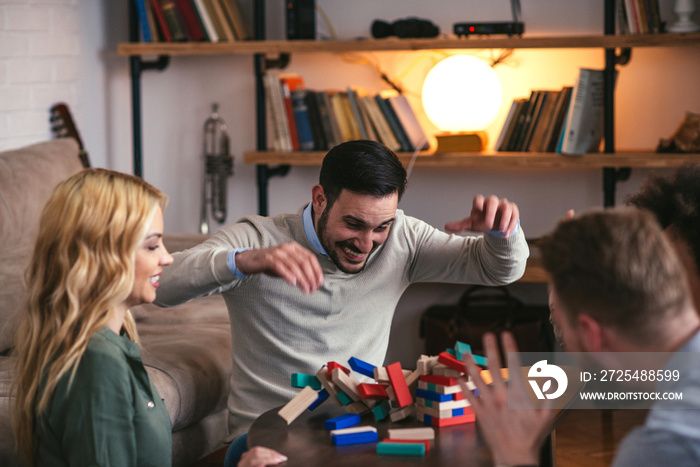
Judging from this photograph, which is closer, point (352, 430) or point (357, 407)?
point (352, 430)

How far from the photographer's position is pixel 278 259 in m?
1.34

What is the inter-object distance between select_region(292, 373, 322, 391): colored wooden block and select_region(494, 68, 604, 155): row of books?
6.16 ft

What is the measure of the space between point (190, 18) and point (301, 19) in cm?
46

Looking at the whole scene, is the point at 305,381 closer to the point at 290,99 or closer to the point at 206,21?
the point at 290,99

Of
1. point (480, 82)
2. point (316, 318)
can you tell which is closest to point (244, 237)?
point (316, 318)

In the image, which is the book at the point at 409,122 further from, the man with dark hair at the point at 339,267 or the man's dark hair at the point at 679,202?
the man's dark hair at the point at 679,202

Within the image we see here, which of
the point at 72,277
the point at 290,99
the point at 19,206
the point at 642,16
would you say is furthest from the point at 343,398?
the point at 642,16

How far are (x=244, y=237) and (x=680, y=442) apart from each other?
1069mm

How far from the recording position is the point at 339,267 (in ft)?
5.63

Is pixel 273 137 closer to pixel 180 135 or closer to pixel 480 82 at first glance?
pixel 180 135

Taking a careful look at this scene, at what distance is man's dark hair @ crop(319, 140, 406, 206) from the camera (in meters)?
1.66

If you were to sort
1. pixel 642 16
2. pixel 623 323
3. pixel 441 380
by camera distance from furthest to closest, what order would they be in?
pixel 642 16 < pixel 441 380 < pixel 623 323

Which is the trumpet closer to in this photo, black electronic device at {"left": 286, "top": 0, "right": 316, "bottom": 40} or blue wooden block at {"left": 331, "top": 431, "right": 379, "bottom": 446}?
black electronic device at {"left": 286, "top": 0, "right": 316, "bottom": 40}

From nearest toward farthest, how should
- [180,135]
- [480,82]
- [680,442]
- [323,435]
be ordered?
1. [680,442]
2. [323,435]
3. [480,82]
4. [180,135]
